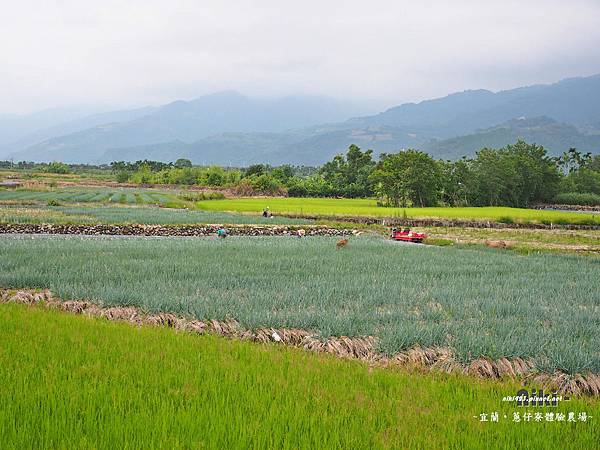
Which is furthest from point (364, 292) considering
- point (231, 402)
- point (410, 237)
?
point (410, 237)

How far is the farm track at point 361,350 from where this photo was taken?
6.19m

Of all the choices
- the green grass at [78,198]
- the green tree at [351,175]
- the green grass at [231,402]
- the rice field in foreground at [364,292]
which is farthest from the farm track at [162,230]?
the green tree at [351,175]

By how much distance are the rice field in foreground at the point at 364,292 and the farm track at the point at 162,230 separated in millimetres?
11876

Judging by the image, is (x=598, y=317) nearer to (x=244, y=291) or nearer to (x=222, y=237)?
(x=244, y=291)

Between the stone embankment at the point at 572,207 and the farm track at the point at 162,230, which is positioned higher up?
the farm track at the point at 162,230

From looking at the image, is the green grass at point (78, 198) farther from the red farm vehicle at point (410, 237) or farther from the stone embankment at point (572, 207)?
the stone embankment at point (572, 207)

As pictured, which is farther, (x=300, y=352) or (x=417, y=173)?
(x=417, y=173)

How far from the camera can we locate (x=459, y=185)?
68625 mm

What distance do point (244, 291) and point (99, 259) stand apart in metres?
6.57

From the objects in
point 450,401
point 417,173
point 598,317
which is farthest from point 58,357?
point 417,173

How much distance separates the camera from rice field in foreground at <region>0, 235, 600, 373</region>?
24.6 ft

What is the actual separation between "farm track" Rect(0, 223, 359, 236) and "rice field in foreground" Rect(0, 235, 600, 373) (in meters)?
11.9

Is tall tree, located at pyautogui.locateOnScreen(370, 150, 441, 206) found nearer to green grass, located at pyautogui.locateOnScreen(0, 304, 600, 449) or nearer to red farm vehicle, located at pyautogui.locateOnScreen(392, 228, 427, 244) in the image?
red farm vehicle, located at pyautogui.locateOnScreen(392, 228, 427, 244)

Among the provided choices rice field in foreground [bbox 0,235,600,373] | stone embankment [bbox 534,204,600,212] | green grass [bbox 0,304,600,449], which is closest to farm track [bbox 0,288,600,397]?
rice field in foreground [bbox 0,235,600,373]
